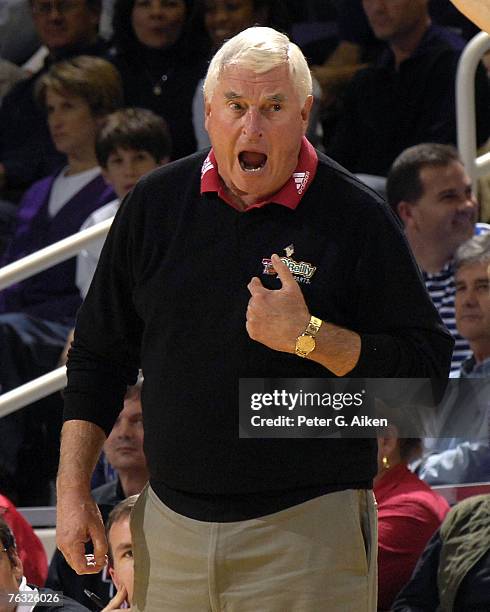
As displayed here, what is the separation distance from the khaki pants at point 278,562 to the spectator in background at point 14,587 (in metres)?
0.94

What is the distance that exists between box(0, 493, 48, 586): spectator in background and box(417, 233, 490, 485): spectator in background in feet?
3.42

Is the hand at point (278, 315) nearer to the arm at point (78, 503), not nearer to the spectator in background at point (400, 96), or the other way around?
the arm at point (78, 503)

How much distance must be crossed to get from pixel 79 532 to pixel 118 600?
0.98 metres

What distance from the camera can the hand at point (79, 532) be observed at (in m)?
2.10

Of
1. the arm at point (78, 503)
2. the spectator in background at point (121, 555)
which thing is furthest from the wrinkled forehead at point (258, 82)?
the spectator in background at point (121, 555)

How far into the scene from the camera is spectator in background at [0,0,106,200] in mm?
5004

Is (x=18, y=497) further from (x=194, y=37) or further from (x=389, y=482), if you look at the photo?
(x=194, y=37)

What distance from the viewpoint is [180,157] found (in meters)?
4.61

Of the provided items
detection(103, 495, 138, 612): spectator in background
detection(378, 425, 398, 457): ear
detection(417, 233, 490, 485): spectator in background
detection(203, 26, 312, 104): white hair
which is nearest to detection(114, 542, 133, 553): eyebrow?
detection(103, 495, 138, 612): spectator in background

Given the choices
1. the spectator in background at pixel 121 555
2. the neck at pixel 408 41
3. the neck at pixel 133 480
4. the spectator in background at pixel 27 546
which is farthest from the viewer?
the neck at pixel 408 41

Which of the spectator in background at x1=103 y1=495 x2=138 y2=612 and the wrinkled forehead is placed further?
the spectator in background at x1=103 y1=495 x2=138 y2=612

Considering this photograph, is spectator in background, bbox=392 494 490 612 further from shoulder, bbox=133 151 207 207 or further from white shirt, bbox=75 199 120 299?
white shirt, bbox=75 199 120 299

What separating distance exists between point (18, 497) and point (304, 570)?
6.78 ft

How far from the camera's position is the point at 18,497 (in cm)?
391
